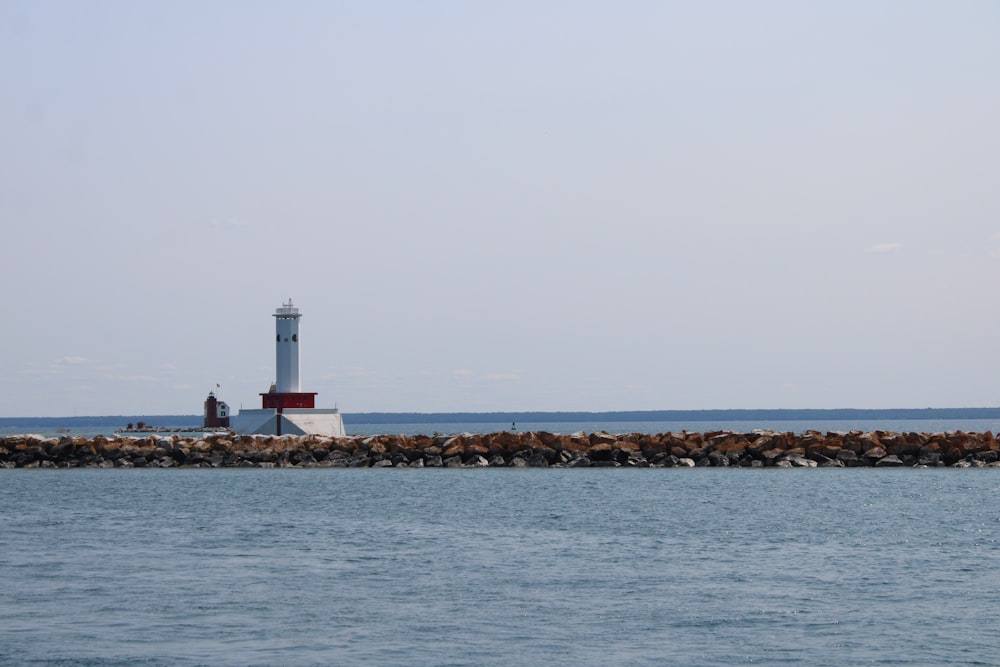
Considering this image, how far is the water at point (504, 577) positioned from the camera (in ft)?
44.8

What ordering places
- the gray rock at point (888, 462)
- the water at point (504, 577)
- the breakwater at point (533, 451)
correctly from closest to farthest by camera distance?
the water at point (504, 577) < the gray rock at point (888, 462) < the breakwater at point (533, 451)

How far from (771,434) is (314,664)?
3454 centimetres

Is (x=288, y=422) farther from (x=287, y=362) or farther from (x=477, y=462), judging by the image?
(x=477, y=462)

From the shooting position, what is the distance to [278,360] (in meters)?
56.0

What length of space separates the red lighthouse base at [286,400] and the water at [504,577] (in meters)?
21.1

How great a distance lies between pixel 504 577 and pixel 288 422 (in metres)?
38.1

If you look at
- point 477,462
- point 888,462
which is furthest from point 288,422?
point 888,462

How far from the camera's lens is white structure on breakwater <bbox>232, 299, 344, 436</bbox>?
55500mm

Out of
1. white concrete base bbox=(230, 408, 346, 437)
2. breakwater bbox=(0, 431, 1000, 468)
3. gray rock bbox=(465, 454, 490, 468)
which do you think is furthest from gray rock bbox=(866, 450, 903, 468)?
white concrete base bbox=(230, 408, 346, 437)

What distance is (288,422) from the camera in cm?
5541

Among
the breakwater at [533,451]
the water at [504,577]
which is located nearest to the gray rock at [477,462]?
the breakwater at [533,451]

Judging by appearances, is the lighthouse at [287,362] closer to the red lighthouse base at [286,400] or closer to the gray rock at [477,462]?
the red lighthouse base at [286,400]

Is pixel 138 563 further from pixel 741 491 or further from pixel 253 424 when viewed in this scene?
pixel 253 424

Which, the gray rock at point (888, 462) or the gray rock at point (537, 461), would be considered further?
the gray rock at point (537, 461)
